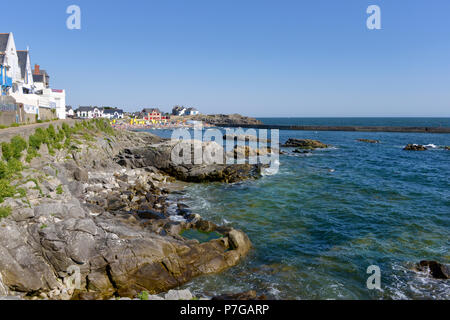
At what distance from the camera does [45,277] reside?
12102 mm

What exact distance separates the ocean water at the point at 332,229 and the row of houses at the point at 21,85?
80.1 ft

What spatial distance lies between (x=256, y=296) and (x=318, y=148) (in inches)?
2258

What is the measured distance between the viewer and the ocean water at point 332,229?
13570mm

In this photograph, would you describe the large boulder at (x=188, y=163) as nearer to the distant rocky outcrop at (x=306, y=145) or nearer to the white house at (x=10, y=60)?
the white house at (x=10, y=60)

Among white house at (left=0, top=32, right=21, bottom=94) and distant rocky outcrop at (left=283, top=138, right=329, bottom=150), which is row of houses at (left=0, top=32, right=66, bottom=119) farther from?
distant rocky outcrop at (left=283, top=138, right=329, bottom=150)

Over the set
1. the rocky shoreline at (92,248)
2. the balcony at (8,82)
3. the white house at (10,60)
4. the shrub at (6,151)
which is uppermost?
the white house at (10,60)

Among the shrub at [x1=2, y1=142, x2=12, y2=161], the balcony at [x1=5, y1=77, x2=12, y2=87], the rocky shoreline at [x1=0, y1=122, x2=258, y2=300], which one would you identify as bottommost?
the rocky shoreline at [x1=0, y1=122, x2=258, y2=300]

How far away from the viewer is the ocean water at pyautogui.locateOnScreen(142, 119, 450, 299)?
13.6 meters

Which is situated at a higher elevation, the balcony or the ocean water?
the balcony

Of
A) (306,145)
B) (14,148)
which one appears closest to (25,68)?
(14,148)

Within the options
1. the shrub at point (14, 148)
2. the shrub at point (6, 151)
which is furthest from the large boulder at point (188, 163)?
the shrub at point (6, 151)

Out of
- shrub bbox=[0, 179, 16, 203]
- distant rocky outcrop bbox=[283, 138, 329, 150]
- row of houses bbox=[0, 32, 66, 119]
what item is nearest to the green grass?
shrub bbox=[0, 179, 16, 203]

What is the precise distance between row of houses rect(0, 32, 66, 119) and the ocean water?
24421 mm
